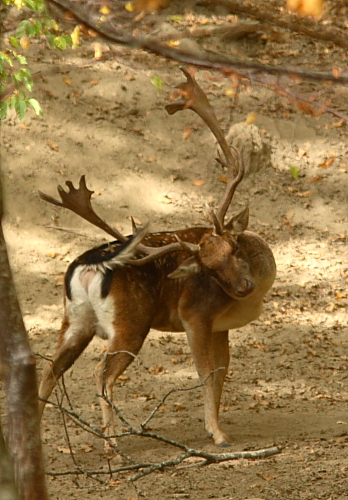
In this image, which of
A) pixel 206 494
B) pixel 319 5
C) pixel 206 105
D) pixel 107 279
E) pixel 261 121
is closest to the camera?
pixel 319 5

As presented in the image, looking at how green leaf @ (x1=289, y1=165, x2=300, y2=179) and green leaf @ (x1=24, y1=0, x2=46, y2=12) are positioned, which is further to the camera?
green leaf @ (x1=289, y1=165, x2=300, y2=179)

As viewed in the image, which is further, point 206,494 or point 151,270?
point 151,270

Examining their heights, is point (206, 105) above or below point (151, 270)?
above

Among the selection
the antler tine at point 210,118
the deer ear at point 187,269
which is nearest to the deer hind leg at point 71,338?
the deer ear at point 187,269

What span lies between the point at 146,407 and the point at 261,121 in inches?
276

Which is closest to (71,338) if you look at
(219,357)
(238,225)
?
(219,357)

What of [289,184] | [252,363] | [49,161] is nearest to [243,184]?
[289,184]

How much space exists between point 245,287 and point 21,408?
3615 mm

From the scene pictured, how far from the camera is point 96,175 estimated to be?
38.4ft

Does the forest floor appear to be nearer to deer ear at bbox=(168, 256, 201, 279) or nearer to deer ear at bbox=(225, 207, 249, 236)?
deer ear at bbox=(225, 207, 249, 236)

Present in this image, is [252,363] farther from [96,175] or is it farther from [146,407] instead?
[96,175]

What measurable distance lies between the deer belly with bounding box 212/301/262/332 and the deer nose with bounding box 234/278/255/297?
0.38 m

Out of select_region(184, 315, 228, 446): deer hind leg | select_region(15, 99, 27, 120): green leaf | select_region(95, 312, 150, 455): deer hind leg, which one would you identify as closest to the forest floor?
select_region(184, 315, 228, 446): deer hind leg

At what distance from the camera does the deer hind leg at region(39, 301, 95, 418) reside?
6113mm
